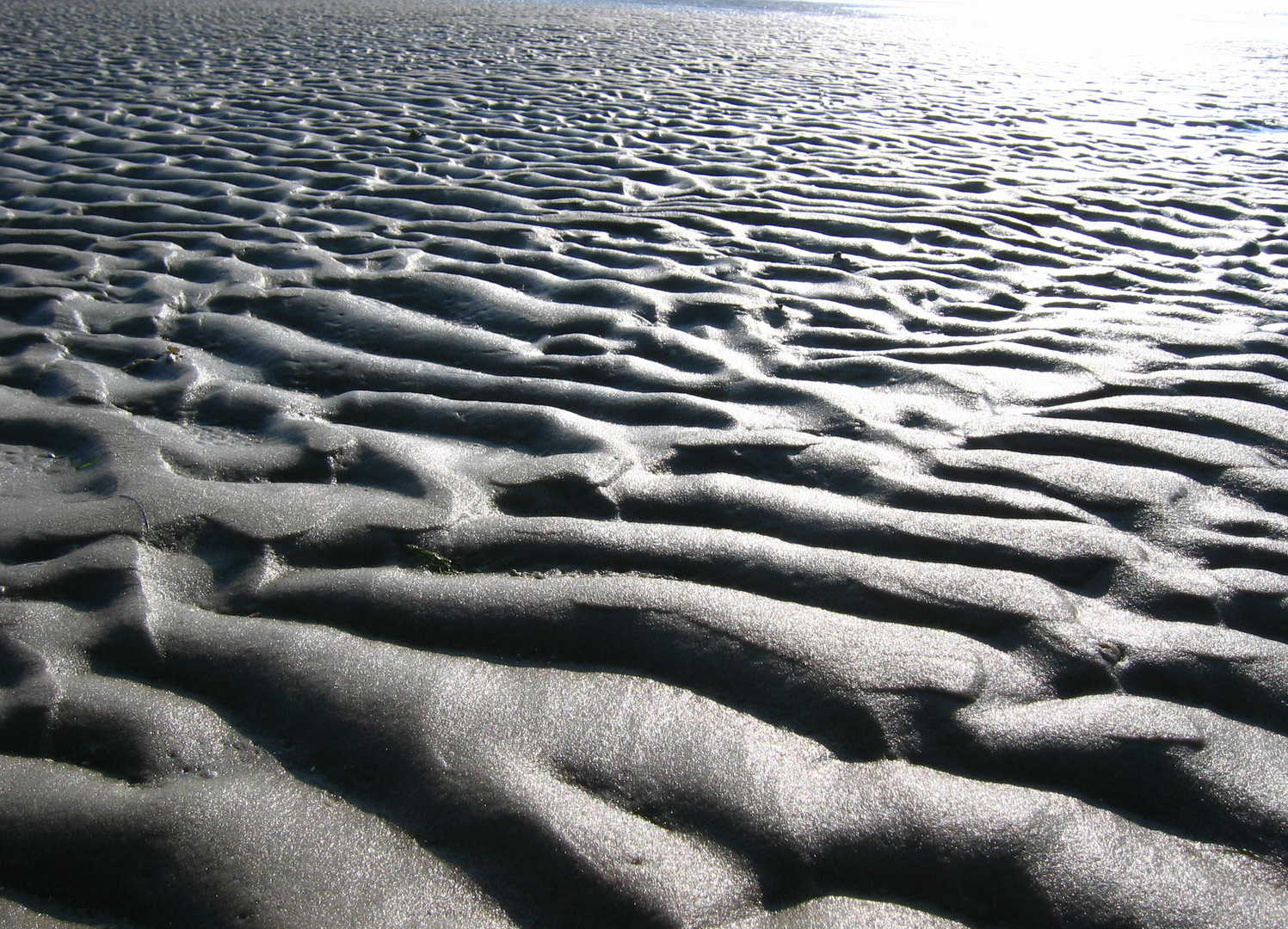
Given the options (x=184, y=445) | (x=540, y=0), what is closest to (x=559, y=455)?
(x=184, y=445)

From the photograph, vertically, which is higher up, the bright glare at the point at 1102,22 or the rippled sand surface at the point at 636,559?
the bright glare at the point at 1102,22

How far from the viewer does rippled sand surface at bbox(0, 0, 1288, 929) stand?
1.14m

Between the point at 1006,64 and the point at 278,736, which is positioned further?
the point at 1006,64

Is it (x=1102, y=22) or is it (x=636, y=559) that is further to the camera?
(x=1102, y=22)

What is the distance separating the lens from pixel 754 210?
3969 millimetres

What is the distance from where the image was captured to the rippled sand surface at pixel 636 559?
114cm

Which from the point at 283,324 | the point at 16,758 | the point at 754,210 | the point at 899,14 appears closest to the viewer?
the point at 16,758

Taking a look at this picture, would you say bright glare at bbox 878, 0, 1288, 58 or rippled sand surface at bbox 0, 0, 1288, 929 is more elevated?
bright glare at bbox 878, 0, 1288, 58

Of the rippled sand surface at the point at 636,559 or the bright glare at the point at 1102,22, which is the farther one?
the bright glare at the point at 1102,22

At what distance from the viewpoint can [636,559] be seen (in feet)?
5.53

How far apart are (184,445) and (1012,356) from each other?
7.19 ft

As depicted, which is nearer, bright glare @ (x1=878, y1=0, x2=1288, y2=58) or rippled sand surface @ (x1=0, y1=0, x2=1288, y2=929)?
rippled sand surface @ (x1=0, y1=0, x2=1288, y2=929)

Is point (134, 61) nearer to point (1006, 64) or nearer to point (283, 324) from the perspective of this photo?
point (283, 324)

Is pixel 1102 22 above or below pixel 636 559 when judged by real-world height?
above
